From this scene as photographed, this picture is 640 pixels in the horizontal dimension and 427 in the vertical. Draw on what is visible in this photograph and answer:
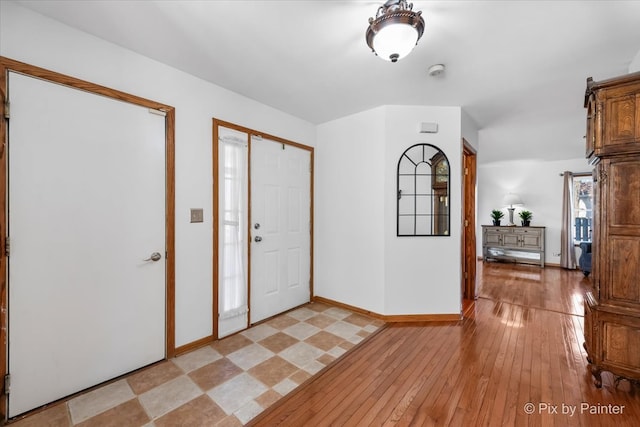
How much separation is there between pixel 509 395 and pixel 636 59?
2797mm

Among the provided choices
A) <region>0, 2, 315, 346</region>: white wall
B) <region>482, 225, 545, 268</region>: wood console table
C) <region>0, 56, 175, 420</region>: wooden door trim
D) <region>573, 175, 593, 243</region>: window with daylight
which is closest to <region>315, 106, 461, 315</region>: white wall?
<region>0, 2, 315, 346</region>: white wall

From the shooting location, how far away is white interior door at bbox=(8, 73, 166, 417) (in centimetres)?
166

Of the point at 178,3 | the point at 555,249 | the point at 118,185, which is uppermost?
the point at 178,3

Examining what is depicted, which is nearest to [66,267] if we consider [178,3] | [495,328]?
[178,3]

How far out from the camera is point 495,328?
9.61ft

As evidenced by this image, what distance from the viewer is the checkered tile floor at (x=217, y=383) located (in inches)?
64.8

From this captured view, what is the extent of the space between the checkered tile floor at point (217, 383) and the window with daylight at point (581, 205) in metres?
6.60

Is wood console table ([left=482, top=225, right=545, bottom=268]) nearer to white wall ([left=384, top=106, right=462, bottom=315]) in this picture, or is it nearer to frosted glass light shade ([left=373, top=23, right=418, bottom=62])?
white wall ([left=384, top=106, right=462, bottom=315])

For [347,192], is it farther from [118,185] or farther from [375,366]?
[118,185]

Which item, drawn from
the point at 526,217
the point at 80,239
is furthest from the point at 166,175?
the point at 526,217

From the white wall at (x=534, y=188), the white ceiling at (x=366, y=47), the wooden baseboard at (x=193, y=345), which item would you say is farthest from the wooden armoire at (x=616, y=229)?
the white wall at (x=534, y=188)

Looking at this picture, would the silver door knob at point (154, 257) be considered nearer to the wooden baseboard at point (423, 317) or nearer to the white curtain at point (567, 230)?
the wooden baseboard at point (423, 317)

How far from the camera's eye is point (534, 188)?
265 inches

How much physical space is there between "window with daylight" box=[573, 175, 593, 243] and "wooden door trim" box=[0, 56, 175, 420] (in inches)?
329
